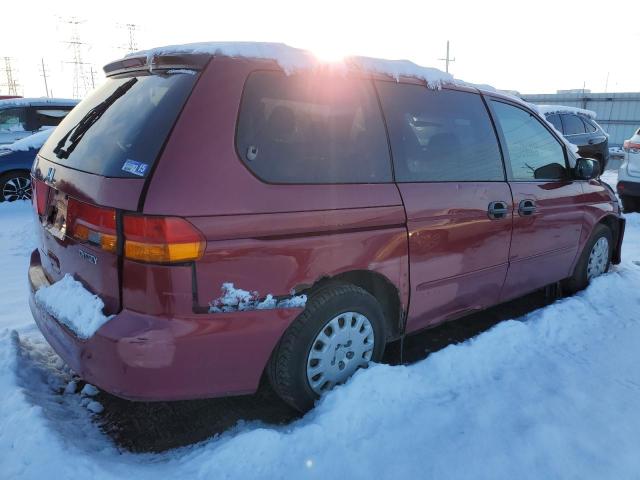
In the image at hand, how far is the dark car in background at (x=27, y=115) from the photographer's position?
8.37 meters

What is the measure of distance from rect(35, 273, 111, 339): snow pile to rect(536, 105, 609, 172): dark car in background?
936 centimetres

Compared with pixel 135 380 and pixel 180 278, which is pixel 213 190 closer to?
pixel 180 278

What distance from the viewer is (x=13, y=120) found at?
27.7ft

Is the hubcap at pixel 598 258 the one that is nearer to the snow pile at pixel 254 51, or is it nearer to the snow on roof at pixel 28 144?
the snow pile at pixel 254 51

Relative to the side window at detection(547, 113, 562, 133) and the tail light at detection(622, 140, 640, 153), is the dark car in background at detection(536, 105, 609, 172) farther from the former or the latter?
the tail light at detection(622, 140, 640, 153)

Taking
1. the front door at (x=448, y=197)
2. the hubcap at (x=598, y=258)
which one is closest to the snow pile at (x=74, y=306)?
the front door at (x=448, y=197)

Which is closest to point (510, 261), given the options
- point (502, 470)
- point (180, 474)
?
point (502, 470)

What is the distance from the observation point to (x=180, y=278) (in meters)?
1.83

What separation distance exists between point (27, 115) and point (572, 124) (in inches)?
417

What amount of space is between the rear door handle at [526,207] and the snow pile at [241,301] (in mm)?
1861

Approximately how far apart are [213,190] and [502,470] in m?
1.65

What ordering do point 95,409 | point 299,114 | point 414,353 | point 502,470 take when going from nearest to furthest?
point 502,470 → point 299,114 → point 95,409 → point 414,353

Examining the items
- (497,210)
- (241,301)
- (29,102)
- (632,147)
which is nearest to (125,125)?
(241,301)

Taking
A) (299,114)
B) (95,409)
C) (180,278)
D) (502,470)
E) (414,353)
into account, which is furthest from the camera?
(414,353)
